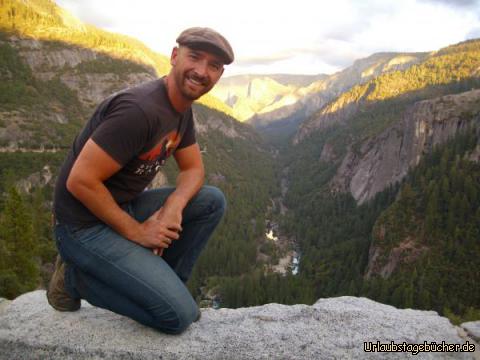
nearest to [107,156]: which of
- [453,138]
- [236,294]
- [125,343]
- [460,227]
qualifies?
[125,343]

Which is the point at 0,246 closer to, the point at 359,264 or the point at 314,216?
the point at 359,264

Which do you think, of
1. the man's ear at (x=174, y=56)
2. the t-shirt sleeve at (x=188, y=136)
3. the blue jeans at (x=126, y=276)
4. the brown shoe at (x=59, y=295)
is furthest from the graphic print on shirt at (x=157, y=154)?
the brown shoe at (x=59, y=295)

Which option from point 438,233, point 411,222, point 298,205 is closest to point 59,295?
point 438,233

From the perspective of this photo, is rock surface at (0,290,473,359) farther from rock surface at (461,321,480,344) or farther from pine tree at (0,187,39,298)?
pine tree at (0,187,39,298)

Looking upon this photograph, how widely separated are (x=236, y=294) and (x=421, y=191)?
168 feet

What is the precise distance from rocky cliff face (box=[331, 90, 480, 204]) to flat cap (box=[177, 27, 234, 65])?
321 feet

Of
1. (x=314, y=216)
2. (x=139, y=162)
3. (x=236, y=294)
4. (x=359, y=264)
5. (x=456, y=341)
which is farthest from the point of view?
(x=314, y=216)

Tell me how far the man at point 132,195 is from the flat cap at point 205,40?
13mm

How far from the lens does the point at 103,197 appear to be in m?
5.23

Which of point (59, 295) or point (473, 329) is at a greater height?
point (473, 329)

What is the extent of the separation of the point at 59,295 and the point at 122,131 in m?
3.48

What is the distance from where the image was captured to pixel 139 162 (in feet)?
18.4

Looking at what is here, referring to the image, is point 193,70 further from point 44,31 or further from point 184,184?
point 44,31

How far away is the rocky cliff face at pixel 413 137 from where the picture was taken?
10369 centimetres
